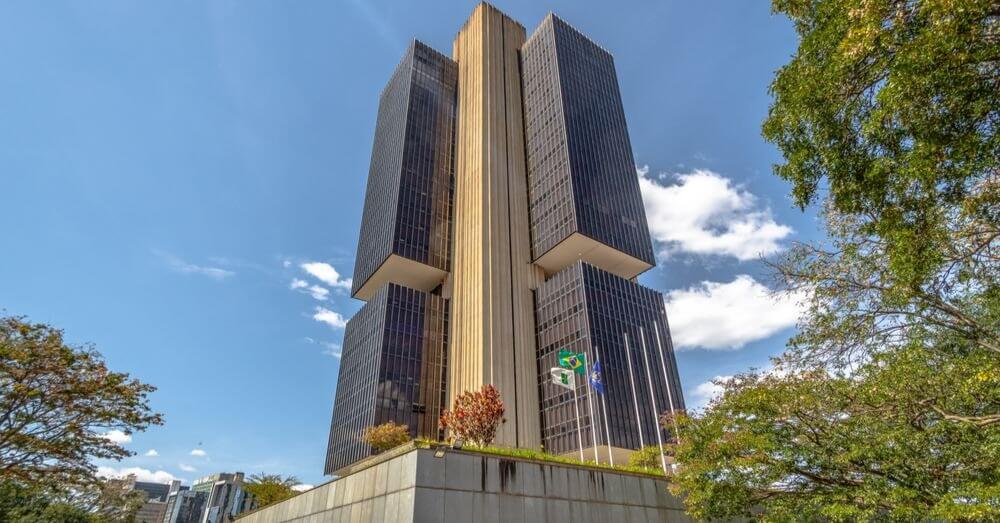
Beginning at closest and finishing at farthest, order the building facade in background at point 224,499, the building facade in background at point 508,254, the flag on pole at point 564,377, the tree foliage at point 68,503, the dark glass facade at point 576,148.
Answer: the tree foliage at point 68,503, the flag on pole at point 564,377, the building facade in background at point 508,254, the dark glass facade at point 576,148, the building facade in background at point 224,499

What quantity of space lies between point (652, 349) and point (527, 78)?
4705 centimetres

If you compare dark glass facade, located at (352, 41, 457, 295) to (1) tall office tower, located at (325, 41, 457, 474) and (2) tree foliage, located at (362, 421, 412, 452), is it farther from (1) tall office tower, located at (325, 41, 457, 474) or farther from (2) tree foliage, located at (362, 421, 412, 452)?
(2) tree foliage, located at (362, 421, 412, 452)

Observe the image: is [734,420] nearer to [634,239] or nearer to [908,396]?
[908,396]

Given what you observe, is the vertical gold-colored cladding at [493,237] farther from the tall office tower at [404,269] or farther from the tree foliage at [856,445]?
the tree foliage at [856,445]

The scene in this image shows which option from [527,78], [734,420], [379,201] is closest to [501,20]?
[527,78]

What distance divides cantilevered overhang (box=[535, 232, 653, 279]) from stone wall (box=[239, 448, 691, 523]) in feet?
142

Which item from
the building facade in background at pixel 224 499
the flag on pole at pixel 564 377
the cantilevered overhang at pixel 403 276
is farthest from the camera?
the building facade in background at pixel 224 499

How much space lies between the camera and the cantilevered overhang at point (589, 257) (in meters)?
62.9

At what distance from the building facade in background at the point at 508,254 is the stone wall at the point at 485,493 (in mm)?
29519

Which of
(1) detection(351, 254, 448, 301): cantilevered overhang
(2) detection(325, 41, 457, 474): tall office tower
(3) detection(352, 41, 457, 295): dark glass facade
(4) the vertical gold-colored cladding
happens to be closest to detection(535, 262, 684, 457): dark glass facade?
(4) the vertical gold-colored cladding

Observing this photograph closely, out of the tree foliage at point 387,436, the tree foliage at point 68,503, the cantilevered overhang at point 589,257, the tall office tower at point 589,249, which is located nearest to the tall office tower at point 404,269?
the tree foliage at point 387,436

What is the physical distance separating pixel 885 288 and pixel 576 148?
56597mm

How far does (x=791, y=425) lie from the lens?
57.9 feet

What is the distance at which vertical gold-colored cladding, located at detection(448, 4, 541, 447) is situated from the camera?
2200 inches
